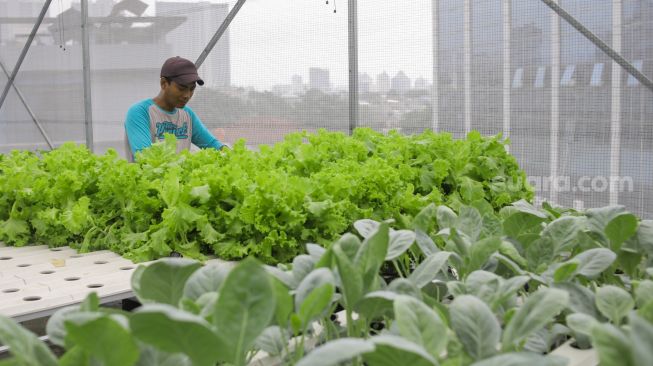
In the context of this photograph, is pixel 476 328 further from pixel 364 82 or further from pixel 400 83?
pixel 364 82

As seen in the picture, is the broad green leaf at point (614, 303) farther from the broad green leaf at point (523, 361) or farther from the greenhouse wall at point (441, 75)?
the greenhouse wall at point (441, 75)

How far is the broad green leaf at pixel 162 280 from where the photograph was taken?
808 millimetres

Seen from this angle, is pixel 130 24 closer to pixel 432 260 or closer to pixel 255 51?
pixel 255 51

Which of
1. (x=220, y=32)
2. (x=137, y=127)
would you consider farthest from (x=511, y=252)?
(x=220, y=32)

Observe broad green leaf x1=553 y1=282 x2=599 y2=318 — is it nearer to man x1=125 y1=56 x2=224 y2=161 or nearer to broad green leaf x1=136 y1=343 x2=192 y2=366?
broad green leaf x1=136 y1=343 x2=192 y2=366

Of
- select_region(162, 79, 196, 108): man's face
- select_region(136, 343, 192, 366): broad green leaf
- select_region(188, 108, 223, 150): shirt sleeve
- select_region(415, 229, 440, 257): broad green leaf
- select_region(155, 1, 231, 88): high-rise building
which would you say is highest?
select_region(155, 1, 231, 88): high-rise building

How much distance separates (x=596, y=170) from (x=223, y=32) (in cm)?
318

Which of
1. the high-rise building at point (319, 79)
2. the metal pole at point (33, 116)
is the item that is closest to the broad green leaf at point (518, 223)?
the high-rise building at point (319, 79)

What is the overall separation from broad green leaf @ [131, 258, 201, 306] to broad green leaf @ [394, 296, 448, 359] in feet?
0.86

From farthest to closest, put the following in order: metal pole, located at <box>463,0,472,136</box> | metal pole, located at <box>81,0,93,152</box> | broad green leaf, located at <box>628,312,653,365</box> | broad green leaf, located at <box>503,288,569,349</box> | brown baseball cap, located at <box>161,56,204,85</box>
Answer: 1. metal pole, located at <box>81,0,93,152</box>
2. metal pole, located at <box>463,0,472,136</box>
3. brown baseball cap, located at <box>161,56,204,85</box>
4. broad green leaf, located at <box>503,288,569,349</box>
5. broad green leaf, located at <box>628,312,653,365</box>

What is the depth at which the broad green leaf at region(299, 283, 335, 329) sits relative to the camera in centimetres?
72

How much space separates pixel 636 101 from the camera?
3486mm

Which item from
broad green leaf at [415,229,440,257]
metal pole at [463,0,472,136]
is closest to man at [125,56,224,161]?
metal pole at [463,0,472,136]

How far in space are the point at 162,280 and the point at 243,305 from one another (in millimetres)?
200
